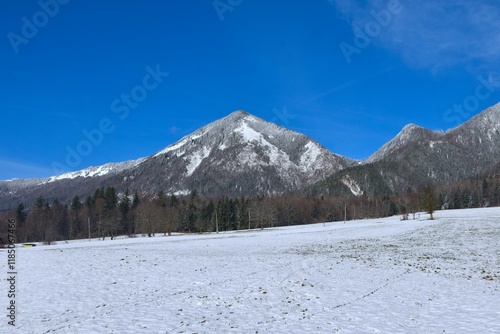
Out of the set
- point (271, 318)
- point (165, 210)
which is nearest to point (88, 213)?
point (165, 210)

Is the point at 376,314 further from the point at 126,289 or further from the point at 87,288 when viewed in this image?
the point at 87,288

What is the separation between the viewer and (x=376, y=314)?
53.1 feet

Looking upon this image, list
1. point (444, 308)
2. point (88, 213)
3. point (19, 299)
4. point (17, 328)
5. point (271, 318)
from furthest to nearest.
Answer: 1. point (88, 213)
2. point (19, 299)
3. point (444, 308)
4. point (271, 318)
5. point (17, 328)

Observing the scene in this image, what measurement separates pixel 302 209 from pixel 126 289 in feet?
522

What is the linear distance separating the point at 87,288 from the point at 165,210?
11294cm

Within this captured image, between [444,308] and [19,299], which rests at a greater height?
[19,299]

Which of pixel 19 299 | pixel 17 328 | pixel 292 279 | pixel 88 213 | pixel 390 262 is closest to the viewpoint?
pixel 17 328

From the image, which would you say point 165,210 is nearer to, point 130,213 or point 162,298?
point 130,213

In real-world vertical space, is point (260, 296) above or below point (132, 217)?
below

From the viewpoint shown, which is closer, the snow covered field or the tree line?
the snow covered field

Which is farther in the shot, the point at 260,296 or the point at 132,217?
the point at 132,217

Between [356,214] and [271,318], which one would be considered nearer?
[271,318]

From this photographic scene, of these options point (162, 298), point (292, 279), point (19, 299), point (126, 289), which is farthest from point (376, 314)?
point (19, 299)

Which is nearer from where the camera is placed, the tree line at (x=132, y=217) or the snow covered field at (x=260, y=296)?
the snow covered field at (x=260, y=296)
